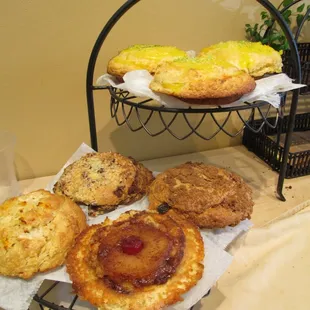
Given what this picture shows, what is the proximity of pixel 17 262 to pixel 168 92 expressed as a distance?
0.45 m

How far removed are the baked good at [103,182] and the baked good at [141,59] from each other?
226mm

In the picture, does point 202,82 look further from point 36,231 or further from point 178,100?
point 36,231

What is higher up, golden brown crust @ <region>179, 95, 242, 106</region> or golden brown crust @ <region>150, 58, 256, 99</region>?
golden brown crust @ <region>150, 58, 256, 99</region>

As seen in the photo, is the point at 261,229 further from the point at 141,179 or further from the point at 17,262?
the point at 17,262

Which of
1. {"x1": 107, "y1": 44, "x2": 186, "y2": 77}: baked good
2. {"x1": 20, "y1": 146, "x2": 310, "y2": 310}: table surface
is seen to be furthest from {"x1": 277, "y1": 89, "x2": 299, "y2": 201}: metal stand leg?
{"x1": 107, "y1": 44, "x2": 186, "y2": 77}: baked good

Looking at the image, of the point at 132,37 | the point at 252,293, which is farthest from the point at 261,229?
the point at 132,37

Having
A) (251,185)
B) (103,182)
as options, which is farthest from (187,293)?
(251,185)

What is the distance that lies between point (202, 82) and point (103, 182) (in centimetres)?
32

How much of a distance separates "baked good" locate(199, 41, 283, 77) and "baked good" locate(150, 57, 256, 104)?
11 centimetres

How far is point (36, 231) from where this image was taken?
640 millimetres

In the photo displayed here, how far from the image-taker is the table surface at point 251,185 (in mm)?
800

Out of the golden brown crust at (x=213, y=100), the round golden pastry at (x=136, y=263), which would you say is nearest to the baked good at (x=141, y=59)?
the golden brown crust at (x=213, y=100)

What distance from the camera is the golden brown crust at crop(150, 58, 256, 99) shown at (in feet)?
2.31

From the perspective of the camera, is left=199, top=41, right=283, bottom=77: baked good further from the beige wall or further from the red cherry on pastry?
the red cherry on pastry
